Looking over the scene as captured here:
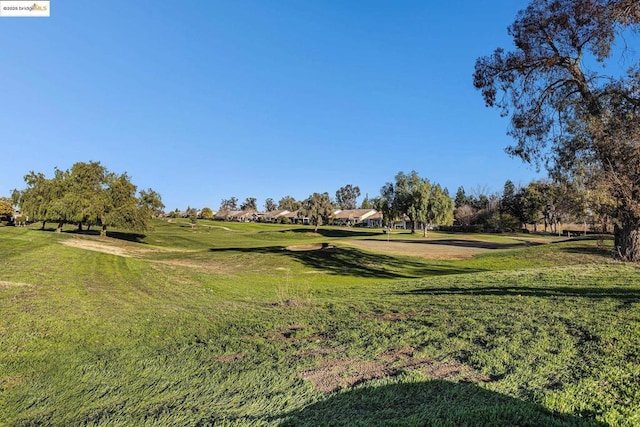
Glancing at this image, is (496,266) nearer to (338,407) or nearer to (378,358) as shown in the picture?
(378,358)

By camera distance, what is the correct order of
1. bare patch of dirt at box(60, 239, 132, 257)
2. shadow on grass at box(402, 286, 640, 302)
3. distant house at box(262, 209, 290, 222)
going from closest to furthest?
shadow on grass at box(402, 286, 640, 302) → bare patch of dirt at box(60, 239, 132, 257) → distant house at box(262, 209, 290, 222)

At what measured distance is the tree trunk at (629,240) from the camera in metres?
15.3

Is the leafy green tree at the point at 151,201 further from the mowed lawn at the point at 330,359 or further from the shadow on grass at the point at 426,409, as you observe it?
the shadow on grass at the point at 426,409

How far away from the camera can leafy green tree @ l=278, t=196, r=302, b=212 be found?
156 metres

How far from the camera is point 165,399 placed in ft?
12.7

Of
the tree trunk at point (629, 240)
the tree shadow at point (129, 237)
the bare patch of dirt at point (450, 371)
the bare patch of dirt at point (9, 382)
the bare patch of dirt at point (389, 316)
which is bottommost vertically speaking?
the tree shadow at point (129, 237)

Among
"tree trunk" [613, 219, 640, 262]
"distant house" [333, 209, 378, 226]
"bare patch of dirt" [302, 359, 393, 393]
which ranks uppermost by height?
"distant house" [333, 209, 378, 226]

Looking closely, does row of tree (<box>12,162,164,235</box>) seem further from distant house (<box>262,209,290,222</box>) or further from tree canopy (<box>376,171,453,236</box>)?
distant house (<box>262,209,290,222</box>)

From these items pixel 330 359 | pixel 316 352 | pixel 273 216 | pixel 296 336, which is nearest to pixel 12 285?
pixel 296 336

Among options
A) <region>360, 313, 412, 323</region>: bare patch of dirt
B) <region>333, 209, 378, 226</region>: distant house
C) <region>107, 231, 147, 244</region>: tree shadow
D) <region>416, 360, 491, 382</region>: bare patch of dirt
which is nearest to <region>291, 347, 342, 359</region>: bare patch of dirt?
<region>416, 360, 491, 382</region>: bare patch of dirt

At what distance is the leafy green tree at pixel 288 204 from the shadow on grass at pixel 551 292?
471ft

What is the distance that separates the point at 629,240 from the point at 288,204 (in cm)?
14766

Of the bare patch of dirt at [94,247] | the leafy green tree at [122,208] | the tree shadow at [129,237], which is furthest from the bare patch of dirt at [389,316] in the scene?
the tree shadow at [129,237]

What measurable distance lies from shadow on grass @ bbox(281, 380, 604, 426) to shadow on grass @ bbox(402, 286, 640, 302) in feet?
19.0
